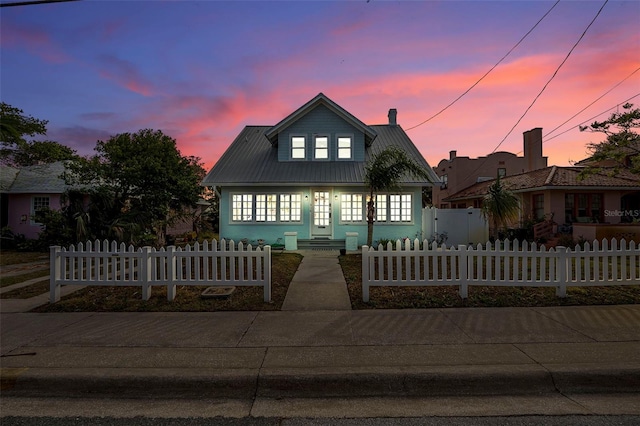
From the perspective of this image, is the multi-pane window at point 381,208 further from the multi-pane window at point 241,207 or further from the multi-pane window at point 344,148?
the multi-pane window at point 241,207

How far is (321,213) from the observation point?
16.0m

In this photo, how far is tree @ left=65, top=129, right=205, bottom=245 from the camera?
14.6 metres

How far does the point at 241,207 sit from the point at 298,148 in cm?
409

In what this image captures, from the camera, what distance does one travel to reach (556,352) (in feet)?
14.1

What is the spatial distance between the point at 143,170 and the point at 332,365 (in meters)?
14.3

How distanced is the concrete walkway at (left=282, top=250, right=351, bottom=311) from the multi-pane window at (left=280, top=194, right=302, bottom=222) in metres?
5.07

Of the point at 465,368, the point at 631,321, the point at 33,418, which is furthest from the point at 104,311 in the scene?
the point at 631,321

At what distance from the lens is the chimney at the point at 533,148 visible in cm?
2809

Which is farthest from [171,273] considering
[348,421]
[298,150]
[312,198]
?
[298,150]

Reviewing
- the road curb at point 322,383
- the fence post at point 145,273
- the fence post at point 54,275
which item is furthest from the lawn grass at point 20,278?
the road curb at point 322,383

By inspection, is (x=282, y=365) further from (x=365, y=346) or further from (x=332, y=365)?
(x=365, y=346)

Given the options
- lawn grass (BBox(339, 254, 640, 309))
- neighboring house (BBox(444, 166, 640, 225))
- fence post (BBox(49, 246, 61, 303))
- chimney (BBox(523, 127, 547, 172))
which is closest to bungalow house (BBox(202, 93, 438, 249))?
neighboring house (BBox(444, 166, 640, 225))

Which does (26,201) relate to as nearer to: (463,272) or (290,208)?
(290,208)

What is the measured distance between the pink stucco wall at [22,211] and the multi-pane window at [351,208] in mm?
16845
